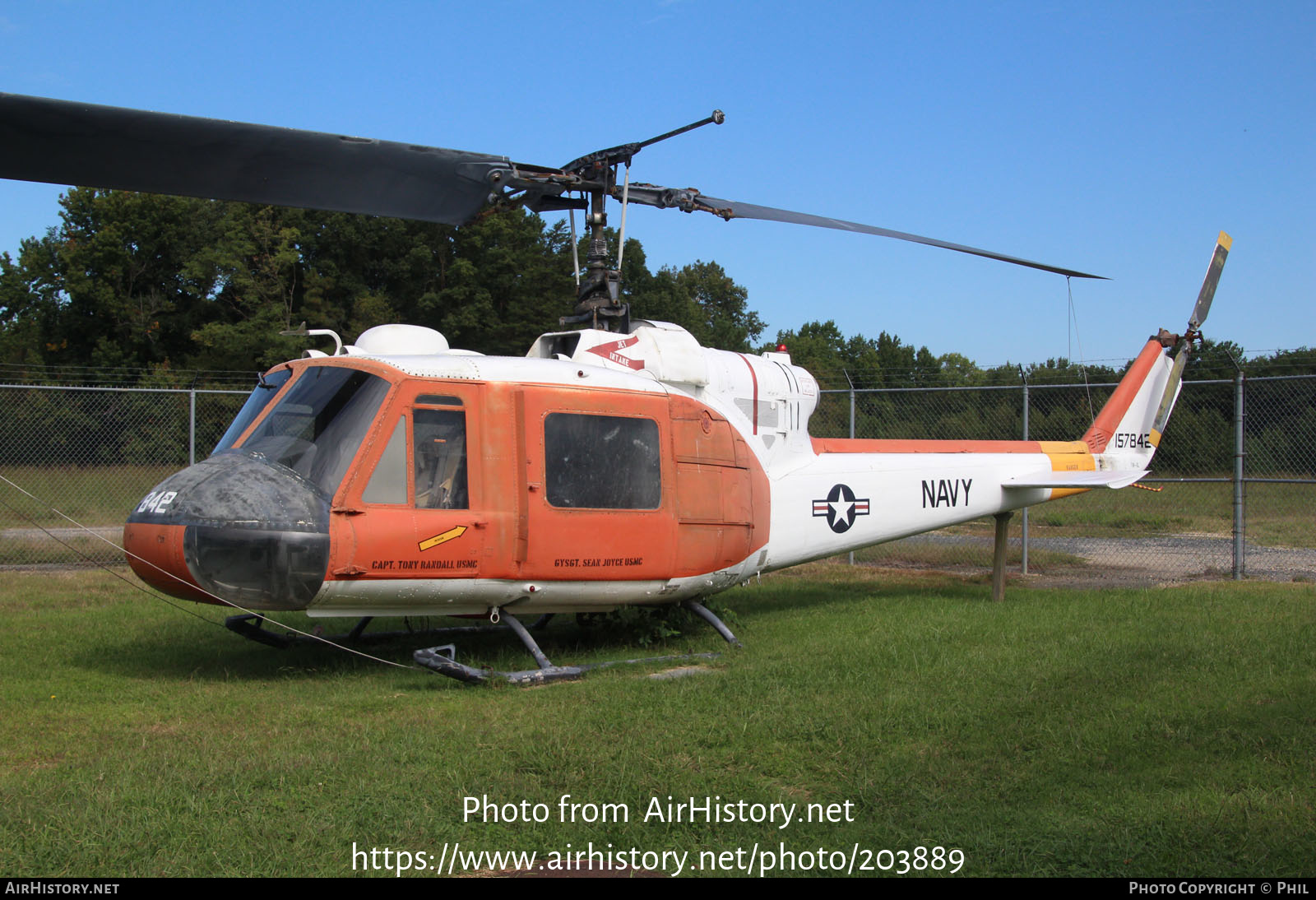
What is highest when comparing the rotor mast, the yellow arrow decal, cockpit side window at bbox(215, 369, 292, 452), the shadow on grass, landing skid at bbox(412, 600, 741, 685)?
the rotor mast

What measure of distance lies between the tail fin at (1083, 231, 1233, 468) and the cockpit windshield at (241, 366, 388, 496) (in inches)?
333

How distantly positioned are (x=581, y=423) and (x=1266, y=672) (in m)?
5.02

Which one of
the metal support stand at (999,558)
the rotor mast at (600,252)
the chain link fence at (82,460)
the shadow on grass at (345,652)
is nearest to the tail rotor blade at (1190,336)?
the metal support stand at (999,558)

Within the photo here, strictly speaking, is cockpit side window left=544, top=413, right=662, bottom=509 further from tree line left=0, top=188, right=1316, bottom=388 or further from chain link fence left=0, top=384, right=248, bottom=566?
tree line left=0, top=188, right=1316, bottom=388

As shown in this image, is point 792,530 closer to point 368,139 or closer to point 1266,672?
point 1266,672

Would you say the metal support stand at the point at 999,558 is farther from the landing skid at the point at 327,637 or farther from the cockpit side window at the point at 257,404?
the cockpit side window at the point at 257,404

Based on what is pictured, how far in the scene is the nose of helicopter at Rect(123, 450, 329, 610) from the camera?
6.19 m

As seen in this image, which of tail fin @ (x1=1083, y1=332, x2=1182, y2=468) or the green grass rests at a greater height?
tail fin @ (x1=1083, y1=332, x2=1182, y2=468)

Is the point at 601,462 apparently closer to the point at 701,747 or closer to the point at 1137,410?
the point at 701,747

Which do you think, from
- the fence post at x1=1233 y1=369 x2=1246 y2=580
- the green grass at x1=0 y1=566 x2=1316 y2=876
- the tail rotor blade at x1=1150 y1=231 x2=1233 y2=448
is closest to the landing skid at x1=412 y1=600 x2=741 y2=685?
the green grass at x1=0 y1=566 x2=1316 y2=876

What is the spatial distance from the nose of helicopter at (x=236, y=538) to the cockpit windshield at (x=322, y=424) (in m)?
0.15

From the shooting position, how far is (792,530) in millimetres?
9039

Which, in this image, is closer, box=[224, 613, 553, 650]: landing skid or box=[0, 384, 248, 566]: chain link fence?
box=[224, 613, 553, 650]: landing skid
